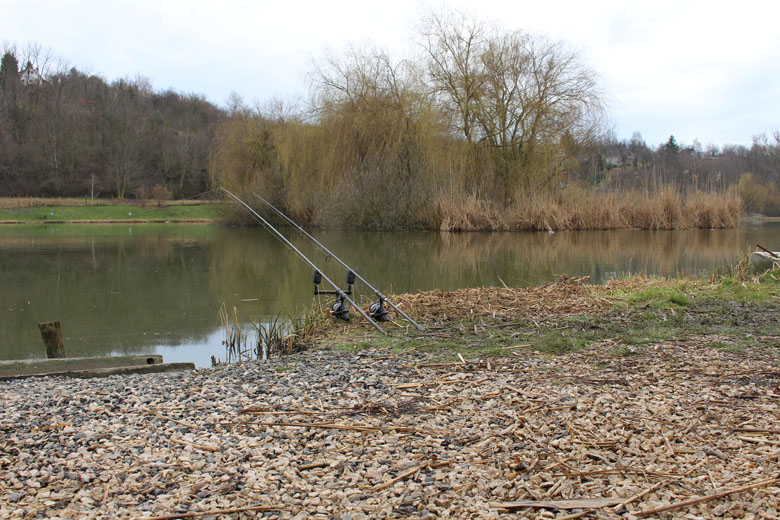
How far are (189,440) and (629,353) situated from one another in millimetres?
2727

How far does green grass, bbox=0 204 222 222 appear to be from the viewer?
33188 millimetres

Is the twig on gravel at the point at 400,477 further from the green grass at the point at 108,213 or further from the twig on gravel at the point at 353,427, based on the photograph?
the green grass at the point at 108,213

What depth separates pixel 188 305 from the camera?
7.92 m

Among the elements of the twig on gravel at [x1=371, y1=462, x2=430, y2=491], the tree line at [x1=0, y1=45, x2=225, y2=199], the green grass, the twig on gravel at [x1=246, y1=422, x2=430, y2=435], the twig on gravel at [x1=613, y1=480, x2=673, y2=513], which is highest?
the tree line at [x1=0, y1=45, x2=225, y2=199]

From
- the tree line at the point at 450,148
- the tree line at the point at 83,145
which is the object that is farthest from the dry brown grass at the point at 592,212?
the tree line at the point at 83,145

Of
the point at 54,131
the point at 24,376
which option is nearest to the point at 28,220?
the point at 54,131

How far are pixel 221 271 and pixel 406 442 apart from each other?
9469 mm

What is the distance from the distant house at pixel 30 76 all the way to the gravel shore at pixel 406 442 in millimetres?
60547

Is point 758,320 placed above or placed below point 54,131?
below

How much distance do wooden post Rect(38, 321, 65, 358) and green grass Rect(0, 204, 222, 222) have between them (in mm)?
25568

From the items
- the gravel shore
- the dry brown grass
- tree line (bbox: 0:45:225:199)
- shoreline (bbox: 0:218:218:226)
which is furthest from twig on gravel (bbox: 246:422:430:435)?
tree line (bbox: 0:45:225:199)

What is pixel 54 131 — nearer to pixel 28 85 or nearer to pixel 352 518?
pixel 28 85

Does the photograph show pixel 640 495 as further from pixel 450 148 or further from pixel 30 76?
pixel 30 76

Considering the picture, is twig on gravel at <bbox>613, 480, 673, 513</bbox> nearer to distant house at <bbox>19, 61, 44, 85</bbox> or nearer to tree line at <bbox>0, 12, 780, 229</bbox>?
tree line at <bbox>0, 12, 780, 229</bbox>
